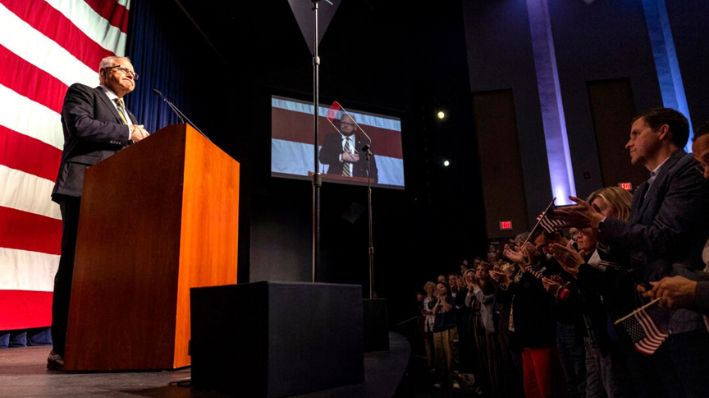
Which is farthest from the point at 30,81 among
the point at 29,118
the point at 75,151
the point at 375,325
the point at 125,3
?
the point at 375,325

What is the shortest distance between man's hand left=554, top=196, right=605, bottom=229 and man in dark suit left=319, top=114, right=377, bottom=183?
450cm

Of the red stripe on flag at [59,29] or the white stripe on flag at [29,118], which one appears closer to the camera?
the white stripe on flag at [29,118]

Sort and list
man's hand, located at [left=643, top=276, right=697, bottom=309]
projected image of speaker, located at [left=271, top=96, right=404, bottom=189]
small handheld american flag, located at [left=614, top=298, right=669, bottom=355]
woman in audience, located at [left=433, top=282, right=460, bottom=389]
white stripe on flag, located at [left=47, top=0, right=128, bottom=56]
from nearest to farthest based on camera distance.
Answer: man's hand, located at [left=643, top=276, right=697, bottom=309] → small handheld american flag, located at [left=614, top=298, right=669, bottom=355] → white stripe on flag, located at [left=47, top=0, right=128, bottom=56] → woman in audience, located at [left=433, top=282, right=460, bottom=389] → projected image of speaker, located at [left=271, top=96, right=404, bottom=189]

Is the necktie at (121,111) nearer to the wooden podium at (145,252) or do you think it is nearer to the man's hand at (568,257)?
the wooden podium at (145,252)

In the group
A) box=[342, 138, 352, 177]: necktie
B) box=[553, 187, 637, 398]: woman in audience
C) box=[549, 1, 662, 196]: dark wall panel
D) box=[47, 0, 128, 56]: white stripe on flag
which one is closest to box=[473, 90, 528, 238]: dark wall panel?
box=[549, 1, 662, 196]: dark wall panel

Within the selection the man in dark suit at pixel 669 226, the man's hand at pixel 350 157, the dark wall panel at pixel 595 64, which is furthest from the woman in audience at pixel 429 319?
the man in dark suit at pixel 669 226

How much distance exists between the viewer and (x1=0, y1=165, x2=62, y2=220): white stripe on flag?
108 inches

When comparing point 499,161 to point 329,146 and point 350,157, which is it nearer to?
point 350,157

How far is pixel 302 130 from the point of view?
A: 6008 millimetres

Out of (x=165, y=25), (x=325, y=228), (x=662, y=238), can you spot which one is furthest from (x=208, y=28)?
(x=662, y=238)

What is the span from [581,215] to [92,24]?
3806 millimetres

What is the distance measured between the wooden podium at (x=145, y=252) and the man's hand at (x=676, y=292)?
1269 millimetres

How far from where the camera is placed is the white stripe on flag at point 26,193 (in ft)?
8.99

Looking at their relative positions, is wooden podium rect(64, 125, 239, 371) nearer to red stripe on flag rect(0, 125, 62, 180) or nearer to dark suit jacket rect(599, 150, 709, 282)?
dark suit jacket rect(599, 150, 709, 282)
